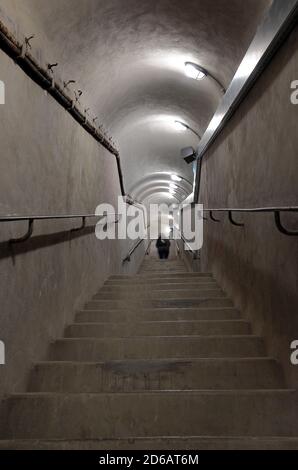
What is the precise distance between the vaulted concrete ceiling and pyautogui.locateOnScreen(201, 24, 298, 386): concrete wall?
71 centimetres

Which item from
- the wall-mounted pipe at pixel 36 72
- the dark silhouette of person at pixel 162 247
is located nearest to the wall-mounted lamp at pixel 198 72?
the wall-mounted pipe at pixel 36 72

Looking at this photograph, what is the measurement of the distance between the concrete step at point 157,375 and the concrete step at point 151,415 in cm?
29

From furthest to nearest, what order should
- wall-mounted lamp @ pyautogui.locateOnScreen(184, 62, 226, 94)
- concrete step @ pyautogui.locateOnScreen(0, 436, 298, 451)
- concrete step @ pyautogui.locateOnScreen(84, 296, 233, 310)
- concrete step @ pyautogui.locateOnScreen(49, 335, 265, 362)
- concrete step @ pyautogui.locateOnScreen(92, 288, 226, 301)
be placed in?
wall-mounted lamp @ pyautogui.locateOnScreen(184, 62, 226, 94), concrete step @ pyautogui.locateOnScreen(92, 288, 226, 301), concrete step @ pyautogui.locateOnScreen(84, 296, 233, 310), concrete step @ pyautogui.locateOnScreen(49, 335, 265, 362), concrete step @ pyautogui.locateOnScreen(0, 436, 298, 451)

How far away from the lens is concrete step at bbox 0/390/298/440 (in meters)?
1.92

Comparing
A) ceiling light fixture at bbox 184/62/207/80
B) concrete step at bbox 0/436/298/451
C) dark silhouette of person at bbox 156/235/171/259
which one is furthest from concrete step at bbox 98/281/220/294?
dark silhouette of person at bbox 156/235/171/259

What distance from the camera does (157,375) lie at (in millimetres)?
2336

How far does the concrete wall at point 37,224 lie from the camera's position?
210 centimetres

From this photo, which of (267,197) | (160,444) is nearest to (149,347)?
(160,444)

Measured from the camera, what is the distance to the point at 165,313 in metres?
3.41

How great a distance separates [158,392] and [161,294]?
2112mm

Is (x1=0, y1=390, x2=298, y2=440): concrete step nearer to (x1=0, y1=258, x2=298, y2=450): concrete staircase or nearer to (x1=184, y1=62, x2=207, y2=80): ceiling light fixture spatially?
(x1=0, y1=258, x2=298, y2=450): concrete staircase

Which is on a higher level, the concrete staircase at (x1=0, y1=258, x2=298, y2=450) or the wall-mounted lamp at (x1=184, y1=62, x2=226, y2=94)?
the wall-mounted lamp at (x1=184, y1=62, x2=226, y2=94)
